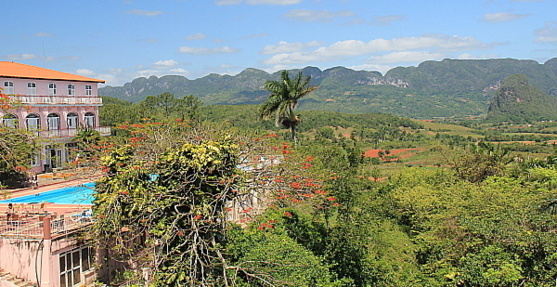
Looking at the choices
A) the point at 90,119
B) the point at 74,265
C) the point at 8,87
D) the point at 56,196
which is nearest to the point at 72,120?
the point at 90,119

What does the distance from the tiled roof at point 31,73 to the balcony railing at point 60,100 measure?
46.8 inches

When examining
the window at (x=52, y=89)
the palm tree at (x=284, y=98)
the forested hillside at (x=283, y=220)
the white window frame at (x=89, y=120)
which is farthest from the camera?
the white window frame at (x=89, y=120)

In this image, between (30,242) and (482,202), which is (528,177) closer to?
(482,202)

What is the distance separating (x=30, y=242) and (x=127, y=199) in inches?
104

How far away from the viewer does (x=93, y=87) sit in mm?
28500

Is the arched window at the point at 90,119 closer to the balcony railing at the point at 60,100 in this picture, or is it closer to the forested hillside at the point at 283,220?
the balcony railing at the point at 60,100

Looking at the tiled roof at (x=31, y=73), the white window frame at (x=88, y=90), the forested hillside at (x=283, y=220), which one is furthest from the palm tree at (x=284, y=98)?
the white window frame at (x=88, y=90)

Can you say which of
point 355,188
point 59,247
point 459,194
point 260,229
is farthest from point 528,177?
point 59,247

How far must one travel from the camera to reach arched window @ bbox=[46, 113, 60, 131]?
80.6ft

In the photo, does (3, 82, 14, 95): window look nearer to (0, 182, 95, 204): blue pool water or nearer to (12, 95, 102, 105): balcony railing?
(12, 95, 102, 105): balcony railing

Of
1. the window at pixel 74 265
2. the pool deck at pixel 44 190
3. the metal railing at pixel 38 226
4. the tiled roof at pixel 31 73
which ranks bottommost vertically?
the window at pixel 74 265

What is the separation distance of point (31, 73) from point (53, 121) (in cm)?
309

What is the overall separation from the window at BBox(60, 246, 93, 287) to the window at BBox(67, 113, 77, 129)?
18.2m

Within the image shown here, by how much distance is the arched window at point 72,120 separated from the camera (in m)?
26.0
